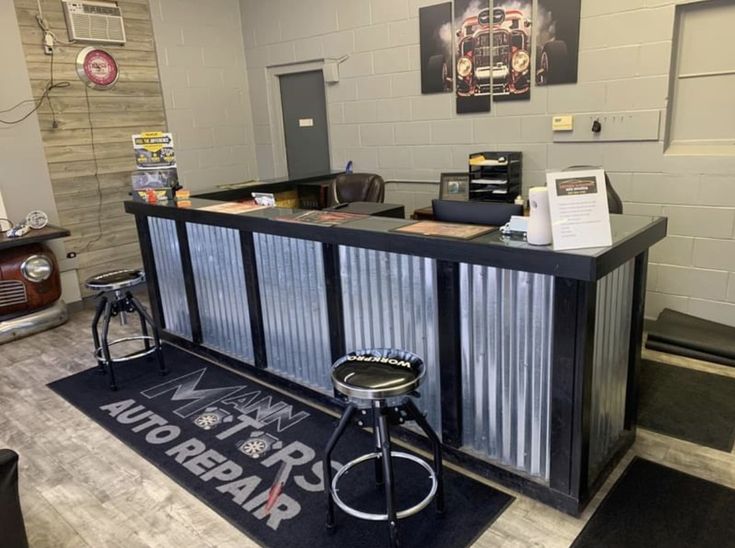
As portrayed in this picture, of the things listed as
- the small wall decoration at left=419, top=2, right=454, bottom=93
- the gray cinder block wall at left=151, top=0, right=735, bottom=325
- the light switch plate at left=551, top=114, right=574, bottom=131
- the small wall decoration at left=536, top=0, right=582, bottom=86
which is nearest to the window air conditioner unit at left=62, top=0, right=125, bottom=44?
the gray cinder block wall at left=151, top=0, right=735, bottom=325

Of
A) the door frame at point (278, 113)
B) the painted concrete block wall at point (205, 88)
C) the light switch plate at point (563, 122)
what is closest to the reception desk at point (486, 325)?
the light switch plate at point (563, 122)

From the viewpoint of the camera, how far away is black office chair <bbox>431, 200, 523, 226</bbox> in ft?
7.73

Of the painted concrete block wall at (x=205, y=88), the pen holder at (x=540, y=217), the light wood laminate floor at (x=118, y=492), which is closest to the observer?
the pen holder at (x=540, y=217)

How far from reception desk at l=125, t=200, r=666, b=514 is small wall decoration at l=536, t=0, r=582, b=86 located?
2.06 meters

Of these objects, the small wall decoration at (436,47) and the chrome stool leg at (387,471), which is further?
the small wall decoration at (436,47)

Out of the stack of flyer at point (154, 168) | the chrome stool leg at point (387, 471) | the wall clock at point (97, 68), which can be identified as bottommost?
the chrome stool leg at point (387, 471)

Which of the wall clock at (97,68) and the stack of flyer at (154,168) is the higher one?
the wall clock at (97,68)

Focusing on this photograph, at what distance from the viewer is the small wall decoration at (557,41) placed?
3822mm

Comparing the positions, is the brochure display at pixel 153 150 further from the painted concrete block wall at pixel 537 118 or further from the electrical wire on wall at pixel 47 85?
the painted concrete block wall at pixel 537 118

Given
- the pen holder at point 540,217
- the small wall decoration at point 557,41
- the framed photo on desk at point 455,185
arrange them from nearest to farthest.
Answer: the pen holder at point 540,217 → the small wall decoration at point 557,41 → the framed photo on desk at point 455,185

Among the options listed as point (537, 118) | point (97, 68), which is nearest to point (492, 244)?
point (537, 118)

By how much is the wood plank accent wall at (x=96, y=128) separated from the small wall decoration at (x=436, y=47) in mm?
2609

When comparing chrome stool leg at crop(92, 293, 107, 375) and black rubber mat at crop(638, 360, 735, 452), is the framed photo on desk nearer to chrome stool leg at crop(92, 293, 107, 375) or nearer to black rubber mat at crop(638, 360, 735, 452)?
→ black rubber mat at crop(638, 360, 735, 452)

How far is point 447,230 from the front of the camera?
231cm
